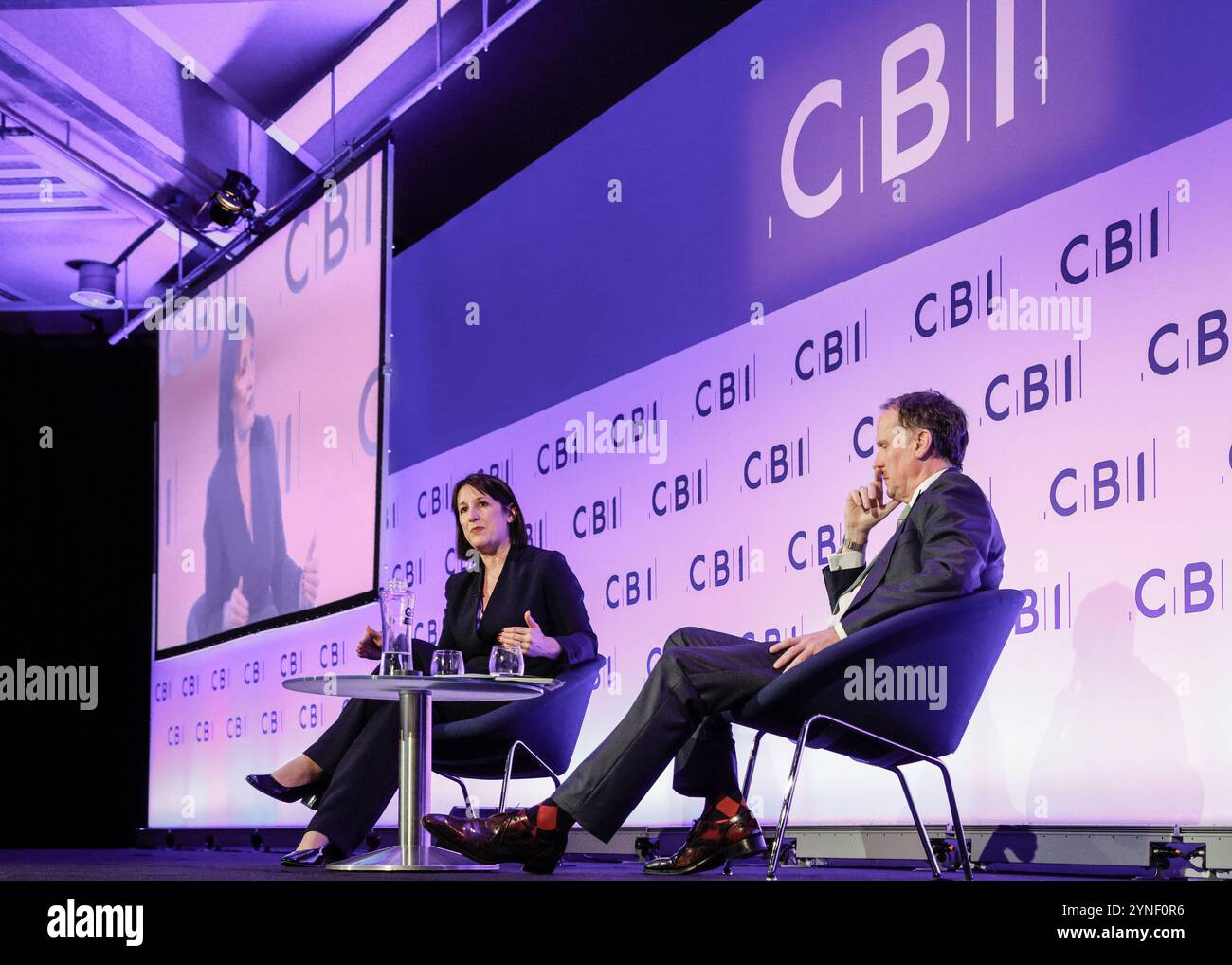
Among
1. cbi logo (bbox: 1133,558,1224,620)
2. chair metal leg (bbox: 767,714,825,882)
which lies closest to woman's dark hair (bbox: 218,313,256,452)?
chair metal leg (bbox: 767,714,825,882)

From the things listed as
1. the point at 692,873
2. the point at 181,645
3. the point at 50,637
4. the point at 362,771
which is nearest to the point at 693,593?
the point at 362,771

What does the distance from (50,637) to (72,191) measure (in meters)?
3.04

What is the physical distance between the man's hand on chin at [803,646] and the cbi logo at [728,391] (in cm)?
152

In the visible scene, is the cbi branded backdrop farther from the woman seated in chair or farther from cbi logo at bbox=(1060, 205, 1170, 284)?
the woman seated in chair

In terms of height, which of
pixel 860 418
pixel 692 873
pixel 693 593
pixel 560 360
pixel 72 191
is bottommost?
pixel 692 873

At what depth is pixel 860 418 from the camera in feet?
12.9

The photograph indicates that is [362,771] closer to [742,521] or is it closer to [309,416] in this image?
[742,521]

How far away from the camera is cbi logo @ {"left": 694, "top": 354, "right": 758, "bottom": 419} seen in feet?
14.2

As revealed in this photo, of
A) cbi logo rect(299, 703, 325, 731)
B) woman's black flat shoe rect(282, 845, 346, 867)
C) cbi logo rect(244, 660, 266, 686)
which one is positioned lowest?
woman's black flat shoe rect(282, 845, 346, 867)

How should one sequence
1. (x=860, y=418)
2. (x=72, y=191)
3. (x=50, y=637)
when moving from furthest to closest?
(x=50, y=637), (x=72, y=191), (x=860, y=418)

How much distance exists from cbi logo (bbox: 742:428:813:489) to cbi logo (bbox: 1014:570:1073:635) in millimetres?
883

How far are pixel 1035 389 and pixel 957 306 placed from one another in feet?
1.15

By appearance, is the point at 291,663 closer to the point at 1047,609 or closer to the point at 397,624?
the point at 397,624

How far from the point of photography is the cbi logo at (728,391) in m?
4.34
